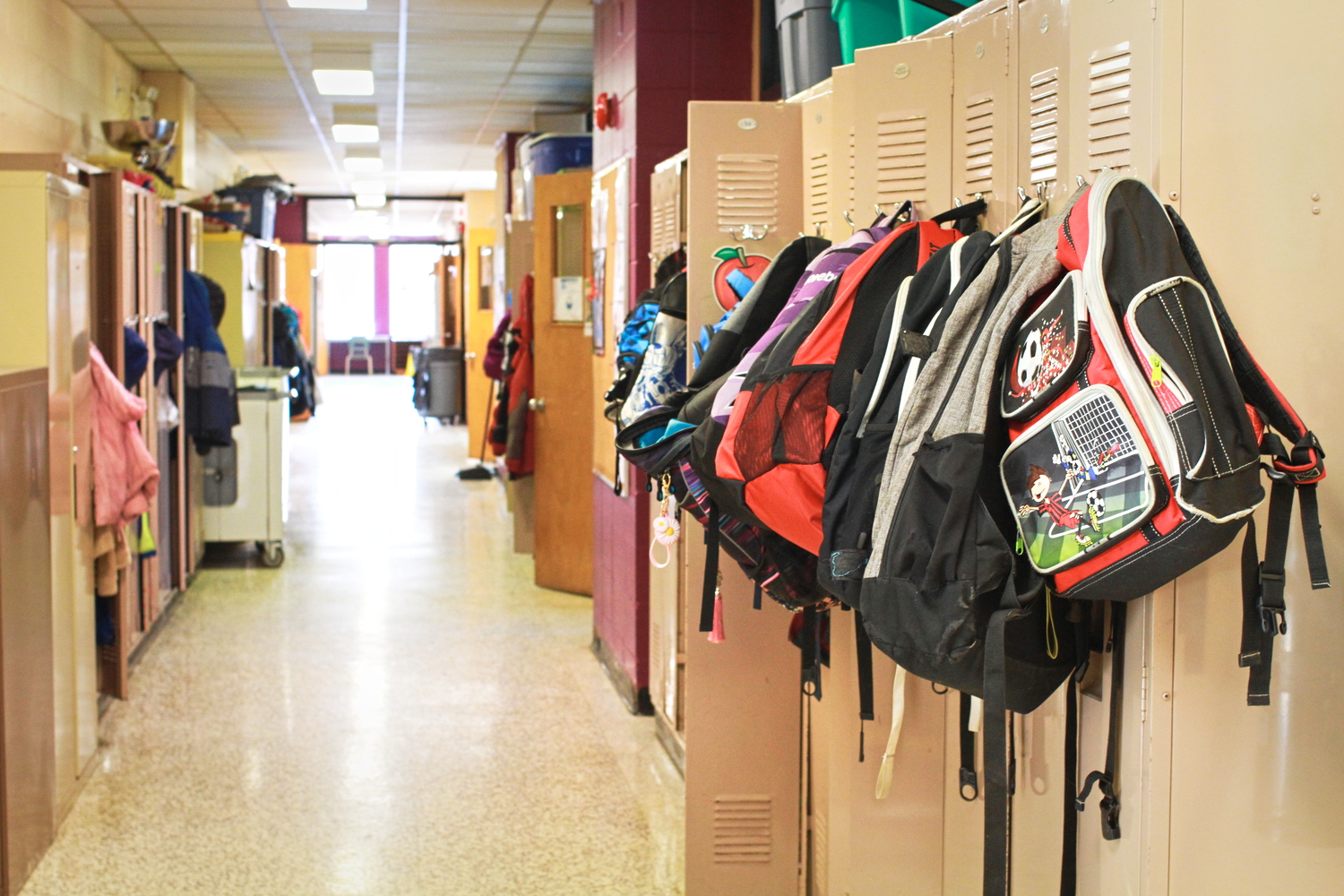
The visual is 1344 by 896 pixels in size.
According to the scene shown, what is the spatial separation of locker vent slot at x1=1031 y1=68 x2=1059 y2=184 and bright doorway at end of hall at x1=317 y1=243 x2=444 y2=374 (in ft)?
74.8

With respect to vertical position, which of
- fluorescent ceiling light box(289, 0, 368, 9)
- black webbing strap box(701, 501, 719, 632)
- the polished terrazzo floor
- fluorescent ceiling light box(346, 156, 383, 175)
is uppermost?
fluorescent ceiling light box(346, 156, 383, 175)

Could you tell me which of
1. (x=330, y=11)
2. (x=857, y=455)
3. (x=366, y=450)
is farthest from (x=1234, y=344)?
(x=366, y=450)

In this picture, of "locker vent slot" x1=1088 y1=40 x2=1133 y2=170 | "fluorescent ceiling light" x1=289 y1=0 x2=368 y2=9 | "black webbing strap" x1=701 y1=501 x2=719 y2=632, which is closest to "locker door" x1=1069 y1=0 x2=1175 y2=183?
"locker vent slot" x1=1088 y1=40 x2=1133 y2=170

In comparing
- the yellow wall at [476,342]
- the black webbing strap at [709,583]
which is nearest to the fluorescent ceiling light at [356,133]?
the yellow wall at [476,342]

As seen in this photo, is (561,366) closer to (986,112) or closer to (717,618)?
(717,618)

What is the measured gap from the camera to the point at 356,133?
9.83 meters

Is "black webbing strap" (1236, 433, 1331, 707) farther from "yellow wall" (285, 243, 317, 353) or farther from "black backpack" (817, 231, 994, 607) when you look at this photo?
"yellow wall" (285, 243, 317, 353)

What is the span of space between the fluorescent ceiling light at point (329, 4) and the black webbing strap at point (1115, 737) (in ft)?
17.3

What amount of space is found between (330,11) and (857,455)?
528 cm

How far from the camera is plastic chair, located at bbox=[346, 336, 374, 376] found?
24734mm

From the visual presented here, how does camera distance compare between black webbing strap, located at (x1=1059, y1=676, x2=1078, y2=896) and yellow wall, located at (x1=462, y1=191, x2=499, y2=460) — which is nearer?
black webbing strap, located at (x1=1059, y1=676, x2=1078, y2=896)

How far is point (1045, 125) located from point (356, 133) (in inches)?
345

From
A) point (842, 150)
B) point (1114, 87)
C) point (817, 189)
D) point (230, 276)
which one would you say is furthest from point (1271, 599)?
point (230, 276)

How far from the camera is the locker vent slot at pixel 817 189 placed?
271 cm
